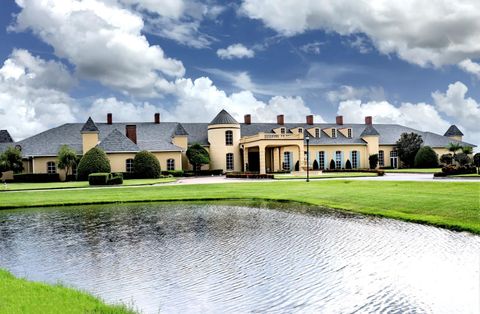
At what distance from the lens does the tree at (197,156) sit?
49.2m

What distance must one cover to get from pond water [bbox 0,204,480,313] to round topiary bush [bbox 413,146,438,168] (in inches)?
1613

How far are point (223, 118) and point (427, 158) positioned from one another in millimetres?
23389

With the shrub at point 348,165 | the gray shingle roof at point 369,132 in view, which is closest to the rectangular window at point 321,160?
the shrub at point 348,165

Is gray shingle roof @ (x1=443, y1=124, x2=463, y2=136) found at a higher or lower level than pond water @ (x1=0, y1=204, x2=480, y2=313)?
higher

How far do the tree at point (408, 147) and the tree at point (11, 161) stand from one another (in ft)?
139

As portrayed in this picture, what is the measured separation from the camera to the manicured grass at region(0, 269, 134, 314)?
18.6ft

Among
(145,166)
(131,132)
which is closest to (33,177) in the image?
(145,166)

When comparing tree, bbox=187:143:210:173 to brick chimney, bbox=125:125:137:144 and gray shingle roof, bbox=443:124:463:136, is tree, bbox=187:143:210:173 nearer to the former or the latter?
brick chimney, bbox=125:125:137:144

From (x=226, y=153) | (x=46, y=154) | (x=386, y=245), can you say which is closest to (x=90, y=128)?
(x=46, y=154)

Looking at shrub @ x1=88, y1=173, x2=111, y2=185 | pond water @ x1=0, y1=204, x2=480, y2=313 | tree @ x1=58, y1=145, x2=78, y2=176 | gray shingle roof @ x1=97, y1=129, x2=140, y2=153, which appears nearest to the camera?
pond water @ x1=0, y1=204, x2=480, y2=313

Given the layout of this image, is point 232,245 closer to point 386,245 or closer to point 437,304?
point 386,245

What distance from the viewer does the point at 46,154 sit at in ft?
150

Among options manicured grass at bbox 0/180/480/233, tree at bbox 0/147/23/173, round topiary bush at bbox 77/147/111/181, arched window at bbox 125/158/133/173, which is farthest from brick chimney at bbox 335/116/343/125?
tree at bbox 0/147/23/173

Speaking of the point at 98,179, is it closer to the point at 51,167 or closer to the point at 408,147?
the point at 51,167
